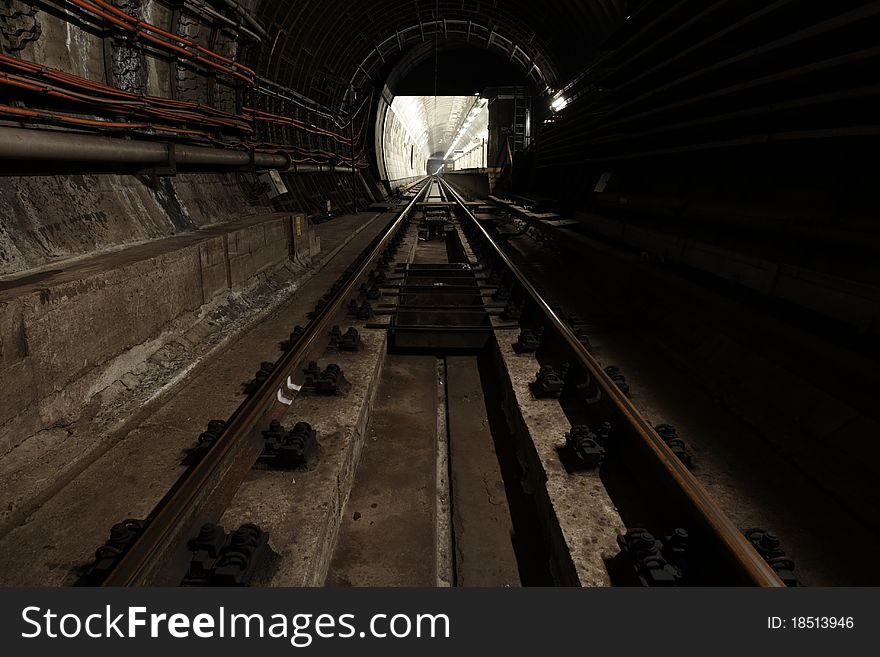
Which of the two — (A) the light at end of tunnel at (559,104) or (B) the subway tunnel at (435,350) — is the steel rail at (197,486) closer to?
(B) the subway tunnel at (435,350)

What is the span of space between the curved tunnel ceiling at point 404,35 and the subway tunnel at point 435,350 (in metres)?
3.99

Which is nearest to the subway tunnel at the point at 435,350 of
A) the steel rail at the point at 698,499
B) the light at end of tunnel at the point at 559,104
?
the steel rail at the point at 698,499

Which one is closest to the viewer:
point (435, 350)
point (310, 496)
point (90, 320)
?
point (310, 496)

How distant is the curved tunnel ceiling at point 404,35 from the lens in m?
11.6

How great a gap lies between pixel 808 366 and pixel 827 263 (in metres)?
1.25

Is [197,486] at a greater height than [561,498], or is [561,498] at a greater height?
[197,486]

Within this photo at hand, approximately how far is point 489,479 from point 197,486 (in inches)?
76.3

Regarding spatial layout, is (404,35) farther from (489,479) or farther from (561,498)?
(561,498)

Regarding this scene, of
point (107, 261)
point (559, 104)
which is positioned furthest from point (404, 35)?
point (107, 261)

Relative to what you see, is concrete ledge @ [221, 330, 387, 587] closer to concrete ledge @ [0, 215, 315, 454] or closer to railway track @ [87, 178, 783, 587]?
railway track @ [87, 178, 783, 587]

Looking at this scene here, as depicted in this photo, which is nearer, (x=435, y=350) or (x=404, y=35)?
(x=435, y=350)

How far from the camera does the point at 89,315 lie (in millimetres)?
3301

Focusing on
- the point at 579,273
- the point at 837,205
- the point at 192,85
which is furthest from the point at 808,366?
the point at 192,85

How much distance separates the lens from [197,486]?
2.10m
